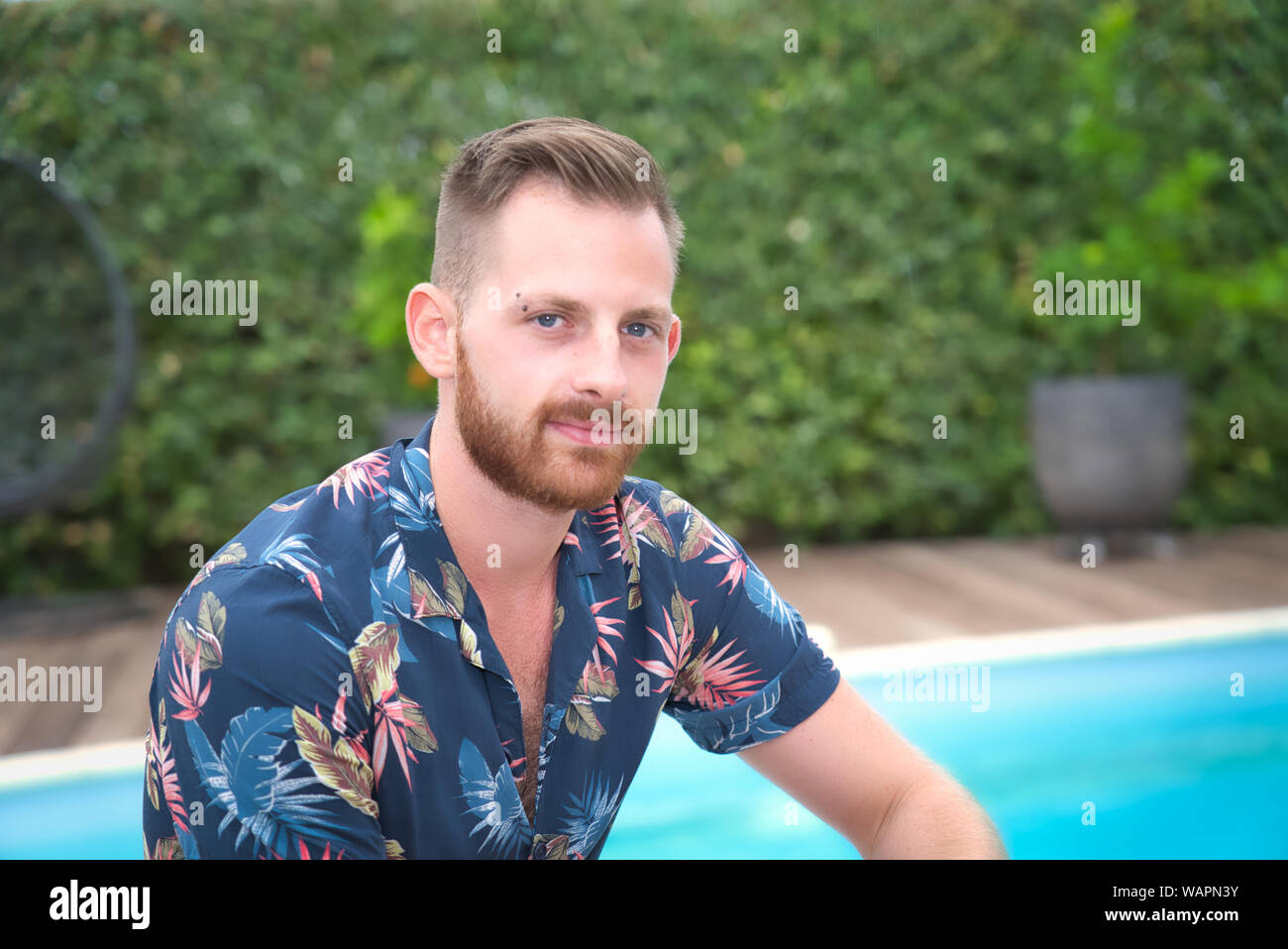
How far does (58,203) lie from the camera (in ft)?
16.4

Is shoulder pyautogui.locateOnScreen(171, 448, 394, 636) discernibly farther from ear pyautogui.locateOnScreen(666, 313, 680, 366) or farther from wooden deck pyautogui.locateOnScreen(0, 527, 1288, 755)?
wooden deck pyautogui.locateOnScreen(0, 527, 1288, 755)

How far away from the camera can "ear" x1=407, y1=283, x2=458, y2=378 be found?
1.74 metres

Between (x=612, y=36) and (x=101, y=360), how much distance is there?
2829mm

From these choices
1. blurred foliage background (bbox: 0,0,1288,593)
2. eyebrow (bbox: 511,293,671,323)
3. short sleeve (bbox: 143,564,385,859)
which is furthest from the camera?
blurred foliage background (bbox: 0,0,1288,593)

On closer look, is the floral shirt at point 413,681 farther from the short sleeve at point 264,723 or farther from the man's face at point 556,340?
the man's face at point 556,340

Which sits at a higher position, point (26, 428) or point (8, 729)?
point (26, 428)

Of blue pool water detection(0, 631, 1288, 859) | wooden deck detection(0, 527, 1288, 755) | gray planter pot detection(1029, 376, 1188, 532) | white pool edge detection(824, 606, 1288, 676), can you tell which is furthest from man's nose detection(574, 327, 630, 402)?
gray planter pot detection(1029, 376, 1188, 532)

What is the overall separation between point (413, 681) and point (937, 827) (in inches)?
32.5

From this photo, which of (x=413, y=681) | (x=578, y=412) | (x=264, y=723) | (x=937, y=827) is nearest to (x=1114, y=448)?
(x=937, y=827)

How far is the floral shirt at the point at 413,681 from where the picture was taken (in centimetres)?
144

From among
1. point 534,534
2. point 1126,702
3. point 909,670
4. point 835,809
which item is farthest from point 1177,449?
point 534,534

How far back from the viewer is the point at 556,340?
1.64 metres

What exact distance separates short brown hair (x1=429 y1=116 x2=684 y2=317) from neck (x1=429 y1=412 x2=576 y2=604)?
0.22 metres
